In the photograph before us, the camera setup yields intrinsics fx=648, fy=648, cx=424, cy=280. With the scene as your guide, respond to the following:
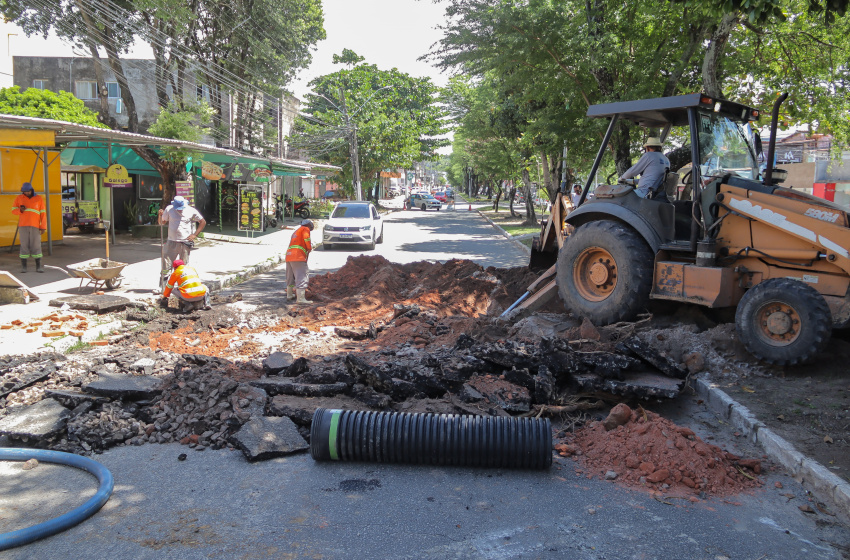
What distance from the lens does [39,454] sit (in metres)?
4.91

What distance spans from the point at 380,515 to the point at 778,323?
4.39m

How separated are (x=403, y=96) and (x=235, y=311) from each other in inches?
1997

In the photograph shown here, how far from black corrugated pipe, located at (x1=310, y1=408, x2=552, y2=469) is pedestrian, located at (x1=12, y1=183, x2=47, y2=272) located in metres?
11.6

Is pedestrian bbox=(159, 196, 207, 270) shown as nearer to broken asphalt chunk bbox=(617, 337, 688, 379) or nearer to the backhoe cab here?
the backhoe cab

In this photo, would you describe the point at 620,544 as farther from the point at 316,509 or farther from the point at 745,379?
the point at 745,379

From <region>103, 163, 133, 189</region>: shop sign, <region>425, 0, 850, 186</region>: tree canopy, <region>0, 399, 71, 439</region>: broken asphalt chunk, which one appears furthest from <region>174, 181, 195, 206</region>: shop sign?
<region>0, 399, 71, 439</region>: broken asphalt chunk

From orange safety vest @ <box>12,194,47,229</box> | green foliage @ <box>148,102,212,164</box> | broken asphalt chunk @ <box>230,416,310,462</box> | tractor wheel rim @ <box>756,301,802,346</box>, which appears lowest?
broken asphalt chunk @ <box>230,416,310,462</box>

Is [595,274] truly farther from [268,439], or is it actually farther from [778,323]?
[268,439]

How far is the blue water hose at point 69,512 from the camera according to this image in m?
3.71

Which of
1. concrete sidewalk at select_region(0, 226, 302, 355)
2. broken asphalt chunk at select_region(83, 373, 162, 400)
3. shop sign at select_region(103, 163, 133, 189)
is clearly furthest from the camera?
shop sign at select_region(103, 163, 133, 189)

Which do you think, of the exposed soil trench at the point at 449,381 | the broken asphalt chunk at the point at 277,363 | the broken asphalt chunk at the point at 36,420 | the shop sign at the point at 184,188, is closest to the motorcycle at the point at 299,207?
the shop sign at the point at 184,188

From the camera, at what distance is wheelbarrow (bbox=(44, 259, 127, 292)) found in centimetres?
1173

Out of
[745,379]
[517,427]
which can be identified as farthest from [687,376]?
[517,427]

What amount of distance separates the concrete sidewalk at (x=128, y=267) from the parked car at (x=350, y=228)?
1.70 m
